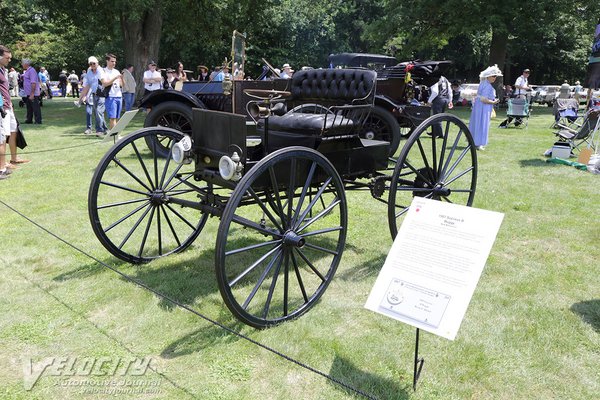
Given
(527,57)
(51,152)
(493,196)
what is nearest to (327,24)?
(527,57)

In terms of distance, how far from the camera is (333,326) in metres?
3.41

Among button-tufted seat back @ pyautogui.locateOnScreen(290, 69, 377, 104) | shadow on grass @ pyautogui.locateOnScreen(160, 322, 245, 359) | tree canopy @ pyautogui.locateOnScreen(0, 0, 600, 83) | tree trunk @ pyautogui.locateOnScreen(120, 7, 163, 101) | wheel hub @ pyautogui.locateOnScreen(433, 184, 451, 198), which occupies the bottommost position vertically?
shadow on grass @ pyautogui.locateOnScreen(160, 322, 245, 359)

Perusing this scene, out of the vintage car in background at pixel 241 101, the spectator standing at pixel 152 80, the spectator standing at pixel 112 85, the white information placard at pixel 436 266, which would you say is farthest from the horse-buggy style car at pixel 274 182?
the spectator standing at pixel 152 80

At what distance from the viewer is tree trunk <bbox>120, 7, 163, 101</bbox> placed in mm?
18188

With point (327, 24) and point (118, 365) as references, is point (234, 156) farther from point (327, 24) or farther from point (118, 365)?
point (327, 24)

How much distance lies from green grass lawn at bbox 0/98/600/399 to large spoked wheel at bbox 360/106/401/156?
13.0 feet

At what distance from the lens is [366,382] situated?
2.80m

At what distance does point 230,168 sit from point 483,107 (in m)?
8.62

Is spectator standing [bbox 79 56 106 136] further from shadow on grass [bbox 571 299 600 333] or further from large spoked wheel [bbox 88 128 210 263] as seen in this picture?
shadow on grass [bbox 571 299 600 333]

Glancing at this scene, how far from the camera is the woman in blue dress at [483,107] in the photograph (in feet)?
33.8

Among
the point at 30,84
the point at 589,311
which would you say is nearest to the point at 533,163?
the point at 589,311

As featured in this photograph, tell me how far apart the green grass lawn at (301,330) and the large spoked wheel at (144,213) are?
0.71 ft

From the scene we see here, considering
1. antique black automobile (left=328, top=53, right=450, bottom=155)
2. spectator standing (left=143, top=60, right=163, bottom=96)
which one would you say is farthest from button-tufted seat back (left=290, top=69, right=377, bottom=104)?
spectator standing (left=143, top=60, right=163, bottom=96)

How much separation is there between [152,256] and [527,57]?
39.7 meters
